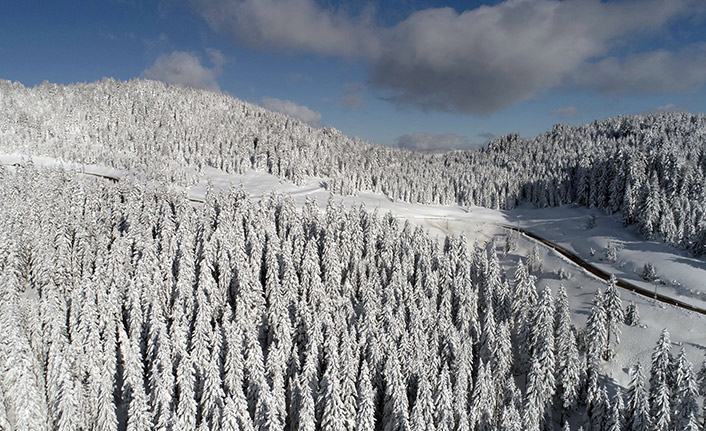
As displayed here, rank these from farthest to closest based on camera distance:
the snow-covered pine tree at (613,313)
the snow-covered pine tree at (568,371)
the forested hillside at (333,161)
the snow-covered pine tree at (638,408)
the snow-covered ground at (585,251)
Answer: the forested hillside at (333,161) < the snow-covered ground at (585,251) < the snow-covered pine tree at (613,313) < the snow-covered pine tree at (568,371) < the snow-covered pine tree at (638,408)

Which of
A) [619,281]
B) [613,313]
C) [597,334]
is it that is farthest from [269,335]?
[619,281]

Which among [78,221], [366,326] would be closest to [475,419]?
[366,326]

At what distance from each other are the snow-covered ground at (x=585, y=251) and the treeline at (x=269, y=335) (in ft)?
22.1

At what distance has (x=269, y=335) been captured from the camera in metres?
53.2

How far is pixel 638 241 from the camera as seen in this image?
293ft

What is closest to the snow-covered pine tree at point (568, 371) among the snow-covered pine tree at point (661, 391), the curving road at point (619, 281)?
the snow-covered pine tree at point (661, 391)

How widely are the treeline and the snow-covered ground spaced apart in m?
6.75

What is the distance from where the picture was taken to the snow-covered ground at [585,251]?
57000mm

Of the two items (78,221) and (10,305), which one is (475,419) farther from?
(78,221)

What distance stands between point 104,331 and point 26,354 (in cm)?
930

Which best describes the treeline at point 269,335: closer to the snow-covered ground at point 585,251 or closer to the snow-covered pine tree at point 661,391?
the snow-covered pine tree at point 661,391

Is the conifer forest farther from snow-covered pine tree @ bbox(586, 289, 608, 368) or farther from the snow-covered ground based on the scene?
the snow-covered ground

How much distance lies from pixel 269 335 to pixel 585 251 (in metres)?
83.0

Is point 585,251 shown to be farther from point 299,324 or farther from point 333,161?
point 333,161
